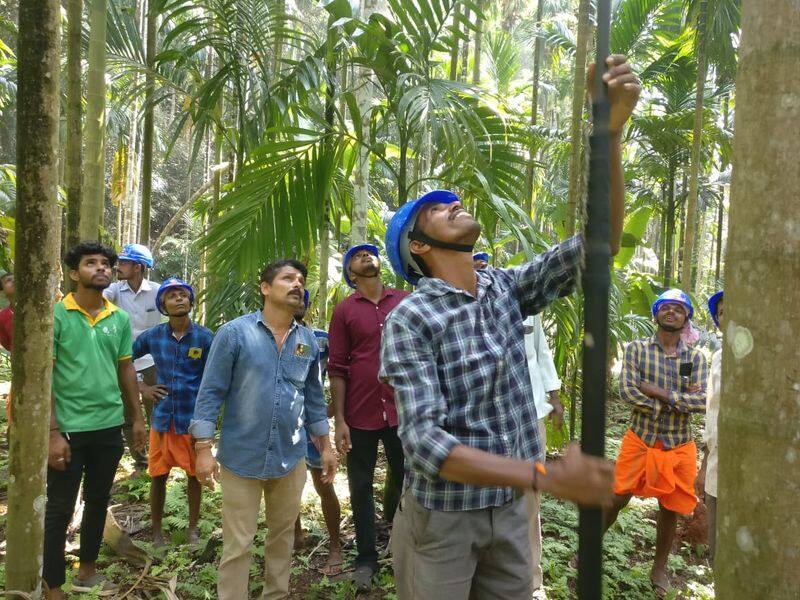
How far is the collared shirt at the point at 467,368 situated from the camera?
5.80ft

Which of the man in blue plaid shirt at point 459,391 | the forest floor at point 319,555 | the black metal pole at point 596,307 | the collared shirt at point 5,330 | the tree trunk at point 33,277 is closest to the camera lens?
the black metal pole at point 596,307

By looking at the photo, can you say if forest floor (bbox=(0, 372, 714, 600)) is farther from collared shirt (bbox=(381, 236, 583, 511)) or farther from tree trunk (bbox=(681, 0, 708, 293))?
tree trunk (bbox=(681, 0, 708, 293))

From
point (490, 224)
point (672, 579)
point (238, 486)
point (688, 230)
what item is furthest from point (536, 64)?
point (238, 486)

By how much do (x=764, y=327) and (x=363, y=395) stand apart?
2767 mm

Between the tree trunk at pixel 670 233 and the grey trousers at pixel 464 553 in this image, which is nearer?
the grey trousers at pixel 464 553

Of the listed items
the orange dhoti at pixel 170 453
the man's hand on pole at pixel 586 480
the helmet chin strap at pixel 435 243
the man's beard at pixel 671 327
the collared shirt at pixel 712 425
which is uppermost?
the helmet chin strap at pixel 435 243

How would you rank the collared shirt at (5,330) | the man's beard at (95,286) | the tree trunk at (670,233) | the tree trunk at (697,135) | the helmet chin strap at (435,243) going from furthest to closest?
1. the tree trunk at (670,233)
2. the tree trunk at (697,135)
3. the collared shirt at (5,330)
4. the man's beard at (95,286)
5. the helmet chin strap at (435,243)

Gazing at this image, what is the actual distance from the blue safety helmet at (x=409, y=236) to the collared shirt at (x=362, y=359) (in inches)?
72.0

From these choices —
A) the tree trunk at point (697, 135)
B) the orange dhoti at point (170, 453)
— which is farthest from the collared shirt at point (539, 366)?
the tree trunk at point (697, 135)

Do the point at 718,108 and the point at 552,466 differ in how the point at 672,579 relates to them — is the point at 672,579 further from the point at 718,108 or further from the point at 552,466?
the point at 718,108

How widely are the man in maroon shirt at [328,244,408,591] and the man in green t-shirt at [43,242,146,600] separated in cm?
123

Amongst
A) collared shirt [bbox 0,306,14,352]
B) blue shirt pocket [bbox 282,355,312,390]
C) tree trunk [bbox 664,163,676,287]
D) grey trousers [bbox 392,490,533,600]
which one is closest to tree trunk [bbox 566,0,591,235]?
blue shirt pocket [bbox 282,355,312,390]

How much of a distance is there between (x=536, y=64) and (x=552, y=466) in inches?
400

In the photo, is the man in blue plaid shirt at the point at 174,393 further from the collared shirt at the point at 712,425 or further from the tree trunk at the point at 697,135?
the tree trunk at the point at 697,135
